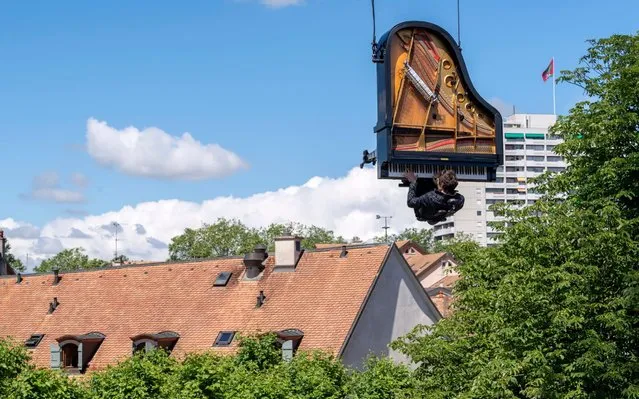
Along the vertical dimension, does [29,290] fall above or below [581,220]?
above

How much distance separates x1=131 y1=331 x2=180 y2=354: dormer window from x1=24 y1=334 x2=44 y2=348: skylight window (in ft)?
20.7

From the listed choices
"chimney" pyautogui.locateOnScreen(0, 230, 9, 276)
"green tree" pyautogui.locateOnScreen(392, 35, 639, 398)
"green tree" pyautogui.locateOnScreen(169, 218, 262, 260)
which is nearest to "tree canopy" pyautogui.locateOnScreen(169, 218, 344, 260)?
"green tree" pyautogui.locateOnScreen(169, 218, 262, 260)

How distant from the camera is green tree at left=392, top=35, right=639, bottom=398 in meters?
29.3

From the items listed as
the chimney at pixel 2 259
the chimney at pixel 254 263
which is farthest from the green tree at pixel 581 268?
the chimney at pixel 2 259

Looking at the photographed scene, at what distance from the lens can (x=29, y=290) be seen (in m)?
59.8

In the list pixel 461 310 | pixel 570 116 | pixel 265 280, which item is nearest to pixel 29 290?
pixel 265 280

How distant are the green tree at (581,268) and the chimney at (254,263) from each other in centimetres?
2154

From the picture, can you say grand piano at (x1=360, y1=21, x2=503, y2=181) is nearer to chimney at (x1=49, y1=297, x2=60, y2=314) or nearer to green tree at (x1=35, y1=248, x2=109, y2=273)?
chimney at (x1=49, y1=297, x2=60, y2=314)

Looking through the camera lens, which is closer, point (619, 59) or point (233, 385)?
point (619, 59)

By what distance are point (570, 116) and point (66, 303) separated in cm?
3360

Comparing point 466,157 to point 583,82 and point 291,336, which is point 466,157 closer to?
point 583,82

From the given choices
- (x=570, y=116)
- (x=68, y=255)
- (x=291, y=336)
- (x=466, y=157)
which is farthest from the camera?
(x=68, y=255)

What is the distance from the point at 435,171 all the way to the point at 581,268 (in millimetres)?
6619

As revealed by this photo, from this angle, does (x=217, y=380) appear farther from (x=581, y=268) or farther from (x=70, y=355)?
(x=581, y=268)
